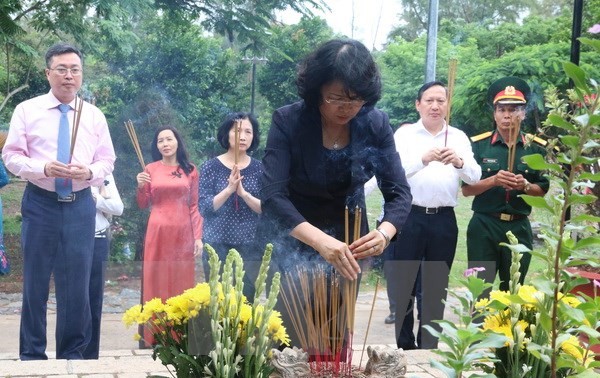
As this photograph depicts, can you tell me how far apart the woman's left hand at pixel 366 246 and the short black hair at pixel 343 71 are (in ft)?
1.41

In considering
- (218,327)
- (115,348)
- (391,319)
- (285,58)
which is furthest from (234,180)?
(218,327)

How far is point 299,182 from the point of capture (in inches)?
102

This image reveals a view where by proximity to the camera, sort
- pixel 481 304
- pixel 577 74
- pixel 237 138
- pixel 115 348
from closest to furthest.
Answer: pixel 577 74 < pixel 481 304 < pixel 237 138 < pixel 115 348

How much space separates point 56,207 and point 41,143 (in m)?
0.32

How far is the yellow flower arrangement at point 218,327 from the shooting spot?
1.96 meters

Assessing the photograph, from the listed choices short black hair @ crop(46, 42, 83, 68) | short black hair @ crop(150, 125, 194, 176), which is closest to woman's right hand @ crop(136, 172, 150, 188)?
short black hair @ crop(150, 125, 194, 176)

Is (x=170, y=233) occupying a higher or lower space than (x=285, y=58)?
lower

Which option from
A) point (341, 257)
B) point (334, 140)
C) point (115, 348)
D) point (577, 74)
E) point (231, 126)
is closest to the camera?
point (577, 74)

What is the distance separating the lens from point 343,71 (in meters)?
2.44

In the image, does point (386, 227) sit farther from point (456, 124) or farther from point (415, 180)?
point (456, 124)

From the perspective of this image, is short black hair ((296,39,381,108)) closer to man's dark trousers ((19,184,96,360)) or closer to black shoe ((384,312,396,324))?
man's dark trousers ((19,184,96,360))

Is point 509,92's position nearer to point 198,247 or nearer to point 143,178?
point 198,247

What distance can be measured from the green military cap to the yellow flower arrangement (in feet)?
8.60

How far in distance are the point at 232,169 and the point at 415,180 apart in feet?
3.24
